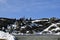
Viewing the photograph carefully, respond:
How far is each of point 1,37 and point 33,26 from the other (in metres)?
29.2

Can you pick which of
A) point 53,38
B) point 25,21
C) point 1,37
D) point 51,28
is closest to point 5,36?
point 1,37

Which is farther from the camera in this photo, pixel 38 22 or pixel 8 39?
pixel 38 22

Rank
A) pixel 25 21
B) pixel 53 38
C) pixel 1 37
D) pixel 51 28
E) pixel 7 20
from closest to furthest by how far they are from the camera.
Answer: pixel 1 37 < pixel 53 38 < pixel 51 28 < pixel 7 20 < pixel 25 21

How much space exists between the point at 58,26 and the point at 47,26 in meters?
2.18

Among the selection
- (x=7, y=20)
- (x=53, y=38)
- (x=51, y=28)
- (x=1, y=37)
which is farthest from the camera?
(x=7, y=20)

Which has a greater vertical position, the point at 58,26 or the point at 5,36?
Result: the point at 5,36

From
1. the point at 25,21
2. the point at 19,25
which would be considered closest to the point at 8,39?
the point at 19,25

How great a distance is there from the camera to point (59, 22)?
44.1 meters

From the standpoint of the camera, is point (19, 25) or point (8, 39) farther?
point (19, 25)

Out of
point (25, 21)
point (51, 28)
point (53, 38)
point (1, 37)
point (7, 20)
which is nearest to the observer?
point (1, 37)

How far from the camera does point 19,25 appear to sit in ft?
144

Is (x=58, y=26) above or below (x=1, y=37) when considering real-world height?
below

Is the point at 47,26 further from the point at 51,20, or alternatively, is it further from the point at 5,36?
the point at 5,36

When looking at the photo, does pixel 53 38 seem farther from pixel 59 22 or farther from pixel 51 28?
pixel 59 22
